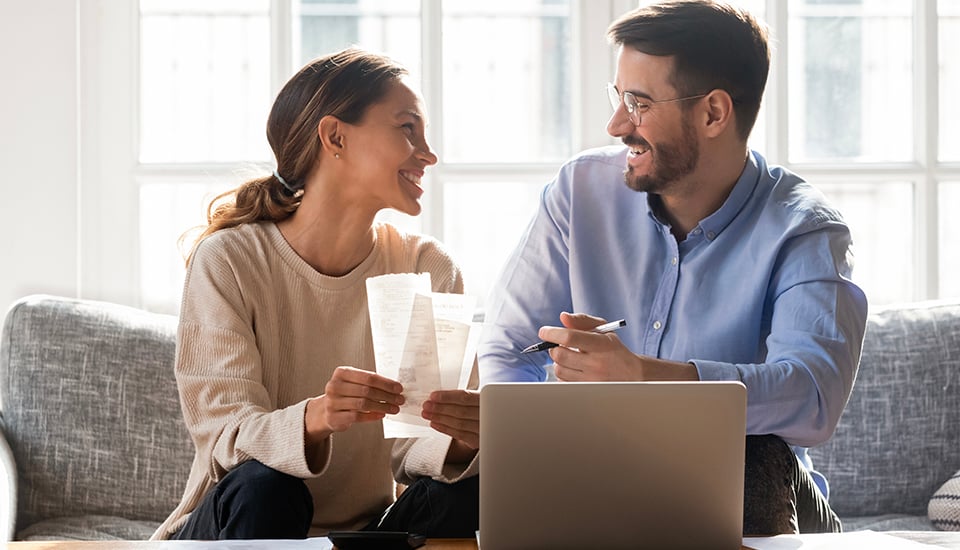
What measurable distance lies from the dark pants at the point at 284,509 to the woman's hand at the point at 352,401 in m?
0.11

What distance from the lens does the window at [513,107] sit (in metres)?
3.04

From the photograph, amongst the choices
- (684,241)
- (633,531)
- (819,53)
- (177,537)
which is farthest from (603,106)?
(633,531)

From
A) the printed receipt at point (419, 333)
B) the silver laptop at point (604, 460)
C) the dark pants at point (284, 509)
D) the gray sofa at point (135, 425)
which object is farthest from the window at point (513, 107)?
the silver laptop at point (604, 460)

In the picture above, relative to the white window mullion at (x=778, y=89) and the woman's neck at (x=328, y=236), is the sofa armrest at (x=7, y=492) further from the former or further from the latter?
the white window mullion at (x=778, y=89)

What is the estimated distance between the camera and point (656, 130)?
218 centimetres

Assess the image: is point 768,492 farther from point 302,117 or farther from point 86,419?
point 86,419

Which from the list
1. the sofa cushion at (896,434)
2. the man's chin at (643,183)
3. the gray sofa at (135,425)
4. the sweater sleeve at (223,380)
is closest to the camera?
the sweater sleeve at (223,380)

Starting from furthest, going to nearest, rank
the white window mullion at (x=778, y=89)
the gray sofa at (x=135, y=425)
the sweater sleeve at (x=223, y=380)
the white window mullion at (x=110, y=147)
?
the white window mullion at (x=778, y=89) < the white window mullion at (x=110, y=147) < the gray sofa at (x=135, y=425) < the sweater sleeve at (x=223, y=380)

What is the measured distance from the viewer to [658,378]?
5.77 ft

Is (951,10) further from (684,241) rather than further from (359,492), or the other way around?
(359,492)

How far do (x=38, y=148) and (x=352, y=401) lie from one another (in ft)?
5.40

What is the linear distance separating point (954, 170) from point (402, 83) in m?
1.77

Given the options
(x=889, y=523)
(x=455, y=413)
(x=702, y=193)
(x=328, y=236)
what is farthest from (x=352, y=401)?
(x=889, y=523)

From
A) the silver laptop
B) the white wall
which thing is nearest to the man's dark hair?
the silver laptop
